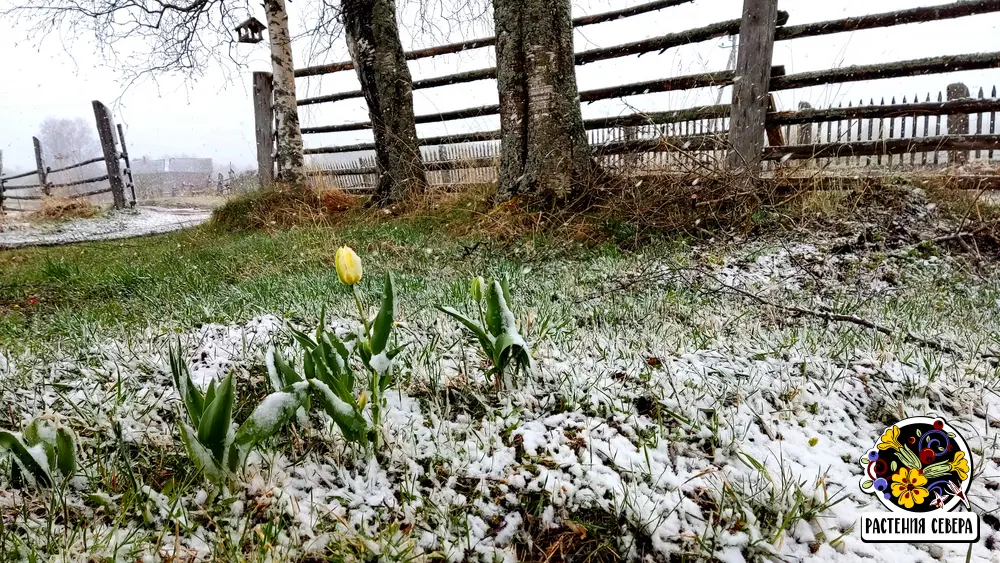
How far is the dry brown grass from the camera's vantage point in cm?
1077

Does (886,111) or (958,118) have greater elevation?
(958,118)

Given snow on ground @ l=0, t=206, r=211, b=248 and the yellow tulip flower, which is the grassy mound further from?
the yellow tulip flower

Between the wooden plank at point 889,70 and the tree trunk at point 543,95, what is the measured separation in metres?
1.89

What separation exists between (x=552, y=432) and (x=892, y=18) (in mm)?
4772

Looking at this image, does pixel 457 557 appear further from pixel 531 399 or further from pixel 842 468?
pixel 842 468

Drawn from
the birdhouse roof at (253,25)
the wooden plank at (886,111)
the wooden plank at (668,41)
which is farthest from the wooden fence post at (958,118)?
the birdhouse roof at (253,25)

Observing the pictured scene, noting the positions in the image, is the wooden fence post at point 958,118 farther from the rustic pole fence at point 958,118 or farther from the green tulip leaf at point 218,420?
the green tulip leaf at point 218,420

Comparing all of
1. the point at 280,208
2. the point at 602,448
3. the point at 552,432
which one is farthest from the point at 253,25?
the point at 602,448

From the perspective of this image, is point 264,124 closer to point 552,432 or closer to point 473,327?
point 473,327

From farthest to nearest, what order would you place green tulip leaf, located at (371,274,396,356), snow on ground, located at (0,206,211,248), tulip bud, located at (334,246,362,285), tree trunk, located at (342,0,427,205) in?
snow on ground, located at (0,206,211,248), tree trunk, located at (342,0,427,205), green tulip leaf, located at (371,274,396,356), tulip bud, located at (334,246,362,285)

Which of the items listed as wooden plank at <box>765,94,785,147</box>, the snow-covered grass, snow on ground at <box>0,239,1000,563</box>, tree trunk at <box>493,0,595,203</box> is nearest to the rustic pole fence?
wooden plank at <box>765,94,785,147</box>

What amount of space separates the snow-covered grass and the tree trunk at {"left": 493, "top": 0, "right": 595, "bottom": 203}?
1.97 metres

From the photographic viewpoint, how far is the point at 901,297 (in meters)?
2.31

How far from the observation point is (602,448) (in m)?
1.21
